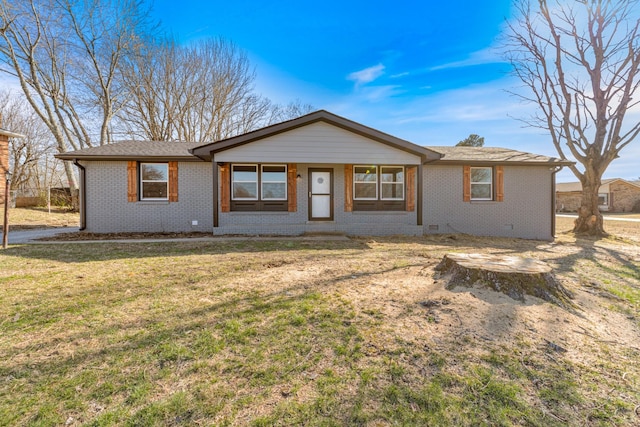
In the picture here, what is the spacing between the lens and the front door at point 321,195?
1092 centimetres

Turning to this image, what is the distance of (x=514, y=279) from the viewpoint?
3.62 metres

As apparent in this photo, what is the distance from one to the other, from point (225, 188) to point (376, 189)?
560 centimetres

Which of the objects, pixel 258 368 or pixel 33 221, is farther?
pixel 33 221

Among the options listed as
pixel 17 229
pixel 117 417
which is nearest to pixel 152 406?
pixel 117 417

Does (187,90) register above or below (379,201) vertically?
above

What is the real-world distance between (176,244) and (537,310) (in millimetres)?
8139

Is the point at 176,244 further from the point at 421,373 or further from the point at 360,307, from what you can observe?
the point at 421,373

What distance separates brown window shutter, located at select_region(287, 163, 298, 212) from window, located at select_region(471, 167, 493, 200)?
276 inches

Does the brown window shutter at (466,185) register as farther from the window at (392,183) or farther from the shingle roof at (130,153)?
the shingle roof at (130,153)

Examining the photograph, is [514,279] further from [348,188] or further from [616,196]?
→ [616,196]

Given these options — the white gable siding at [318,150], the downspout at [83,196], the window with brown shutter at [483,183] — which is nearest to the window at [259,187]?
the white gable siding at [318,150]

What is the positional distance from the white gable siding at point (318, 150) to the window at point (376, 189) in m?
1.22

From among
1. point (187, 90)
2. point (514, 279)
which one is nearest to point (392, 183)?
point (514, 279)

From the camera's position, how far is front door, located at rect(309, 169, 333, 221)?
1092cm
